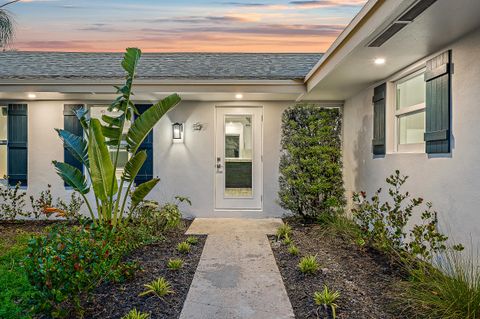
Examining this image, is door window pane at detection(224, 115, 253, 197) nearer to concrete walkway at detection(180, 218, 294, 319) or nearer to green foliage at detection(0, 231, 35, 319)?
concrete walkway at detection(180, 218, 294, 319)

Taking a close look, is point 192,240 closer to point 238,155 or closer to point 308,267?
point 308,267

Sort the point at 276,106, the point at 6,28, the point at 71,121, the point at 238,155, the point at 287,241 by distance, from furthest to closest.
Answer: the point at 6,28
the point at 238,155
the point at 276,106
the point at 71,121
the point at 287,241

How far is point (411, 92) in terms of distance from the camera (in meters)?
5.19

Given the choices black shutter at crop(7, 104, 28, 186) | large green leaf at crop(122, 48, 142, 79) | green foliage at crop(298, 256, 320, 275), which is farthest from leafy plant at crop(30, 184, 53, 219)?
green foliage at crop(298, 256, 320, 275)

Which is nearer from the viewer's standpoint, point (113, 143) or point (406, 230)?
point (406, 230)

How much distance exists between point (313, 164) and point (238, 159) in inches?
74.2

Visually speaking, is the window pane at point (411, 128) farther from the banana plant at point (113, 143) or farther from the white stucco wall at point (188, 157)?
the banana plant at point (113, 143)

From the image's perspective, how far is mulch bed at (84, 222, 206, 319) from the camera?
3199 mm

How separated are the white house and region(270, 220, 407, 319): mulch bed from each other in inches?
41.9

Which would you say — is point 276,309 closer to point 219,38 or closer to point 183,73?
point 183,73

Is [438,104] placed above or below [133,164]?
above

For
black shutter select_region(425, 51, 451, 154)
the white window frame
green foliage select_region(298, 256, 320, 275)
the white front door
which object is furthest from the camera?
the white front door

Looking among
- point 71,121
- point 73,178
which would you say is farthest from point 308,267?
point 71,121

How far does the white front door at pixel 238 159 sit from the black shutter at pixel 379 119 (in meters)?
2.59
